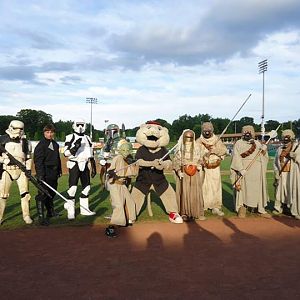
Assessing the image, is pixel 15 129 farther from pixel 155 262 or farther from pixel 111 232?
pixel 155 262

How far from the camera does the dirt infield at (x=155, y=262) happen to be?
4.30 meters

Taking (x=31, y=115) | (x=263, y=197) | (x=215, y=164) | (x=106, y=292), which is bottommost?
(x=106, y=292)

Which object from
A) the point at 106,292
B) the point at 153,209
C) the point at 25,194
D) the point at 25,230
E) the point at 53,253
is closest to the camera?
the point at 106,292

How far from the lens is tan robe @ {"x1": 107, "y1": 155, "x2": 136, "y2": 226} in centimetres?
671

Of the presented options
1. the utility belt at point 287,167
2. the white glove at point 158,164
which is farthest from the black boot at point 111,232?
the utility belt at point 287,167

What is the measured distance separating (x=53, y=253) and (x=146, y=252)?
4.70 feet

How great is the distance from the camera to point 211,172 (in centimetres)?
854

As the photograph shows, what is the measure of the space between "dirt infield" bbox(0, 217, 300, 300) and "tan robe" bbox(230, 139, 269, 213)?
798 millimetres

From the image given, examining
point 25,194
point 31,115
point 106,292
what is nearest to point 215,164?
point 25,194

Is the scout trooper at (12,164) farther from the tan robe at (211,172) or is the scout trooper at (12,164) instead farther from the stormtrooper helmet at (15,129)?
the tan robe at (211,172)

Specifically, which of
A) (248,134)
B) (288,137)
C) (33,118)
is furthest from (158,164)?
(33,118)

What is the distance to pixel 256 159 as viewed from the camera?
834cm

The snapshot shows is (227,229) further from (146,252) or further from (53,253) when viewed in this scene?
(53,253)

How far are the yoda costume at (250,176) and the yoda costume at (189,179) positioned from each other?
0.95 meters
